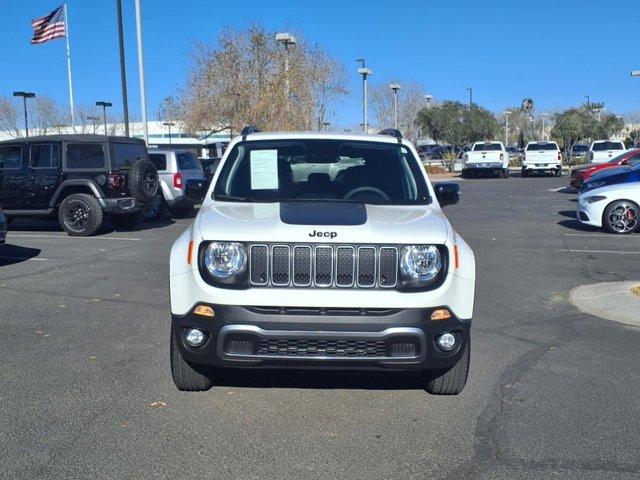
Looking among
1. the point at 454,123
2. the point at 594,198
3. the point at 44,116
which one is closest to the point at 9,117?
the point at 44,116

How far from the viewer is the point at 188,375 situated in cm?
472

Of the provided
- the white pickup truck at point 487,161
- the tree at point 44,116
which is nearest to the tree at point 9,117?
the tree at point 44,116

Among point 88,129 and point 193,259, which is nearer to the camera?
point 193,259

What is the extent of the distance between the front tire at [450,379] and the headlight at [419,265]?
29.0 inches

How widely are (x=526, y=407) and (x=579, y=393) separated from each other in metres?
0.53

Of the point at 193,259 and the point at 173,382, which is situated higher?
the point at 193,259

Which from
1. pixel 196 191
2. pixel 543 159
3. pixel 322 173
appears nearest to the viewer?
pixel 322 173

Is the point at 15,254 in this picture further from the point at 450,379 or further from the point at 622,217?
the point at 622,217

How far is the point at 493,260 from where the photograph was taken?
1086 centimetres

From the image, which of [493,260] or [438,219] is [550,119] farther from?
[438,219]

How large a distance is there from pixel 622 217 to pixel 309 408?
35.5 feet

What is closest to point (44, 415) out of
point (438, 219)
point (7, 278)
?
point (438, 219)

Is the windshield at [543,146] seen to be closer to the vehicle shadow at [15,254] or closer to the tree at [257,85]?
the tree at [257,85]

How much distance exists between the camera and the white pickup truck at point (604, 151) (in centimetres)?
3253
